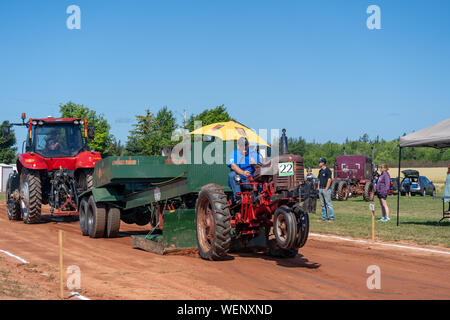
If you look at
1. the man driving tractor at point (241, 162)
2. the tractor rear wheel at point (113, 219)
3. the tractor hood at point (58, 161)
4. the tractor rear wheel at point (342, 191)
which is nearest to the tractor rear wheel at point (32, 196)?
the tractor hood at point (58, 161)

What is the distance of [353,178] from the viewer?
3089cm

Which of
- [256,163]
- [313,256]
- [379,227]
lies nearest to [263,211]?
[256,163]

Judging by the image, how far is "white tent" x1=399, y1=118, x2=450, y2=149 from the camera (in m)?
14.1

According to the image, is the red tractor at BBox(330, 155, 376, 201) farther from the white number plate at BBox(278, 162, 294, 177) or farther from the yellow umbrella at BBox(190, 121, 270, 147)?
the white number plate at BBox(278, 162, 294, 177)

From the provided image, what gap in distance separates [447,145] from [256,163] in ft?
26.2

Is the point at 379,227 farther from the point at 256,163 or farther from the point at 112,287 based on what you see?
the point at 112,287

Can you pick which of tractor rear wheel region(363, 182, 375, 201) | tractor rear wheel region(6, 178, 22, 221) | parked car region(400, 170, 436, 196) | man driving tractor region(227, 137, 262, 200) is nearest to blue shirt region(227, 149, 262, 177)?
man driving tractor region(227, 137, 262, 200)

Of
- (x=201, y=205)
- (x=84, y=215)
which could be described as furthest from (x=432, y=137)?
(x=84, y=215)

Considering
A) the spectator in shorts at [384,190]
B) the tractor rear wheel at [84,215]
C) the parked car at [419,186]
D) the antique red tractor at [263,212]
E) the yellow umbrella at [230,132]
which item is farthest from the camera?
the parked car at [419,186]

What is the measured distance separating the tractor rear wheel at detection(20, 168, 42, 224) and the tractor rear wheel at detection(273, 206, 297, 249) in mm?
9443

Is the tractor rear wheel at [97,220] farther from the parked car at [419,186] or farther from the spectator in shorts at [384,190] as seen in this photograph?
the parked car at [419,186]

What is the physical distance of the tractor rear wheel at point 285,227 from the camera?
296 inches

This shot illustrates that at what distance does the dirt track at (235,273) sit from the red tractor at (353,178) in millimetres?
Result: 17351

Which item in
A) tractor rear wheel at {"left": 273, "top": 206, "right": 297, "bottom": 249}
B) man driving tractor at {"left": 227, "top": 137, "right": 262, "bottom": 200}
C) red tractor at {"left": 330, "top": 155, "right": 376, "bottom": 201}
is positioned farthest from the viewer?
red tractor at {"left": 330, "top": 155, "right": 376, "bottom": 201}
